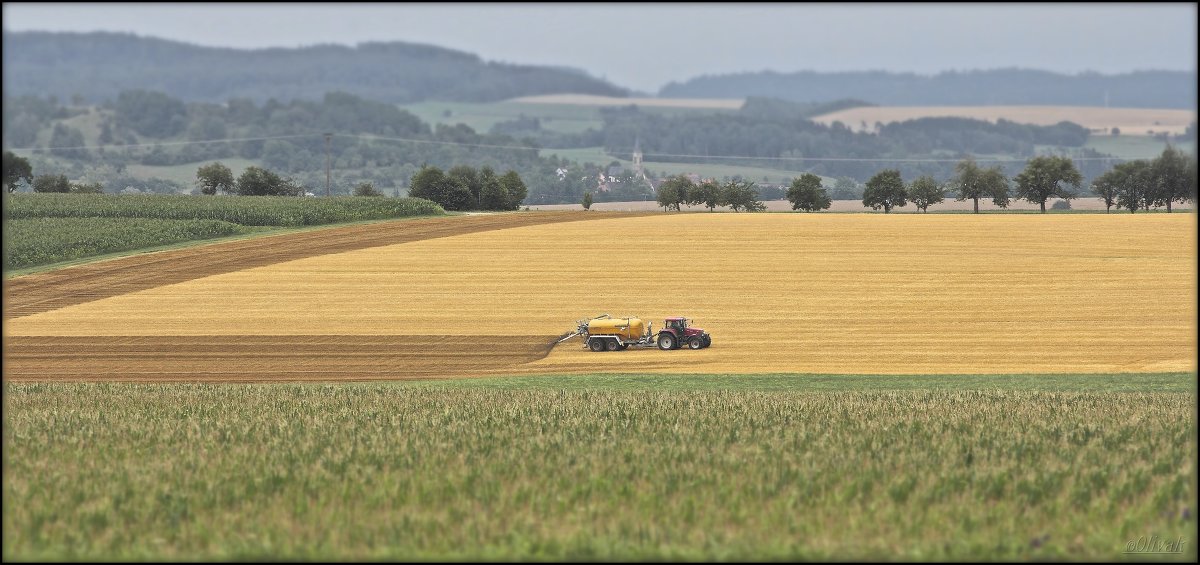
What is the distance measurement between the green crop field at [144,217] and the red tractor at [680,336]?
41105mm

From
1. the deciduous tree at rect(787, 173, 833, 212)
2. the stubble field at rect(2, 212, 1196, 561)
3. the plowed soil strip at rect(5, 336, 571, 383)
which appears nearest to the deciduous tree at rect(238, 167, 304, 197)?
the stubble field at rect(2, 212, 1196, 561)

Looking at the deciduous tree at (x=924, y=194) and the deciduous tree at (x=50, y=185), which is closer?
the deciduous tree at (x=924, y=194)

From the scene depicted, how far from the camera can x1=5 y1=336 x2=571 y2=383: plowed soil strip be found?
4625 centimetres

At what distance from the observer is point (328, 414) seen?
31.3m

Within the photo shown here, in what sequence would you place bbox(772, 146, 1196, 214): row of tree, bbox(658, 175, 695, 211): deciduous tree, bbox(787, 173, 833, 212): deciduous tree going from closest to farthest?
bbox(772, 146, 1196, 214): row of tree, bbox(787, 173, 833, 212): deciduous tree, bbox(658, 175, 695, 211): deciduous tree

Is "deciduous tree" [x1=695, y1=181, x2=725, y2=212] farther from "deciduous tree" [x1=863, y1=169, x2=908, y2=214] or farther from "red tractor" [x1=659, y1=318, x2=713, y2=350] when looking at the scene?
"red tractor" [x1=659, y1=318, x2=713, y2=350]

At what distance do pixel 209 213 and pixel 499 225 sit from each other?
21415 millimetres

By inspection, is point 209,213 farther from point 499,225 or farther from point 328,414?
point 328,414

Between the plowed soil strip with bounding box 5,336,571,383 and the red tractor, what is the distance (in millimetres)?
4456

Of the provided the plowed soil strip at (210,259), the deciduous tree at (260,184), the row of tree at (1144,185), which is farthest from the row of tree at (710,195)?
the deciduous tree at (260,184)

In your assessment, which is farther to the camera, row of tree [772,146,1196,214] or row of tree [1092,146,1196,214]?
row of tree [772,146,1196,214]

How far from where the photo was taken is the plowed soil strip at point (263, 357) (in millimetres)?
46250

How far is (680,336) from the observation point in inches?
1983

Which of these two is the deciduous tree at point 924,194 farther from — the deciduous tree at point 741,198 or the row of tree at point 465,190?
the row of tree at point 465,190
